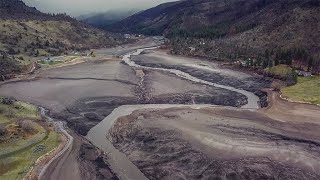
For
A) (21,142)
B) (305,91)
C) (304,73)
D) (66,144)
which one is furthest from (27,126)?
(304,73)

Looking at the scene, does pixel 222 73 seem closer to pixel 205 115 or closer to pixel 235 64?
pixel 235 64

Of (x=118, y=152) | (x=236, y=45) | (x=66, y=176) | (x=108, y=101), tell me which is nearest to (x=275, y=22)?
(x=236, y=45)

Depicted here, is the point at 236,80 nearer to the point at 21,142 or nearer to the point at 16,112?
the point at 16,112

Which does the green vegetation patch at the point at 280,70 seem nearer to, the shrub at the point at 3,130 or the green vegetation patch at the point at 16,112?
the green vegetation patch at the point at 16,112

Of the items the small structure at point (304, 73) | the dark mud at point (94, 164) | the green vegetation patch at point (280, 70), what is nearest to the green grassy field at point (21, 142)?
the dark mud at point (94, 164)

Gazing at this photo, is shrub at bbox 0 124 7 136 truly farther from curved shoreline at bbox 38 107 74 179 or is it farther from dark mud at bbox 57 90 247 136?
dark mud at bbox 57 90 247 136

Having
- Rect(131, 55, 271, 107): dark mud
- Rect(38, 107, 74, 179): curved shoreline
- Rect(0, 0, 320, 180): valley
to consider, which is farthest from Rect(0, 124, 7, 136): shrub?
Rect(131, 55, 271, 107): dark mud

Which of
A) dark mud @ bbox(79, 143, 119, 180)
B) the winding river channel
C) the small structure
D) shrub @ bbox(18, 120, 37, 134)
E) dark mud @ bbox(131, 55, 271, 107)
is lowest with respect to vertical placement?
dark mud @ bbox(131, 55, 271, 107)
